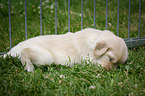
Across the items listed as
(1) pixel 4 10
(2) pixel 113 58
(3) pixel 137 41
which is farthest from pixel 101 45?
(1) pixel 4 10

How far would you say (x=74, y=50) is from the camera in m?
2.98

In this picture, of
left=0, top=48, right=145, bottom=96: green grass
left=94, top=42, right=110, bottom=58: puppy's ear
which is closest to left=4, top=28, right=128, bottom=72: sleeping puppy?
left=94, top=42, right=110, bottom=58: puppy's ear

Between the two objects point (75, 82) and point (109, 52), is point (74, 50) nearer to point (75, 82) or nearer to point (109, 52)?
point (109, 52)

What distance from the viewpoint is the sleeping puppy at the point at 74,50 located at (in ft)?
8.65

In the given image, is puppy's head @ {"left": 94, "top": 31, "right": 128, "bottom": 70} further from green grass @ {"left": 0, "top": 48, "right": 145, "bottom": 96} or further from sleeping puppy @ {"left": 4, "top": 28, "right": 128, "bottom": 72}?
green grass @ {"left": 0, "top": 48, "right": 145, "bottom": 96}

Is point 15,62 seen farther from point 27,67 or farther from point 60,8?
point 60,8

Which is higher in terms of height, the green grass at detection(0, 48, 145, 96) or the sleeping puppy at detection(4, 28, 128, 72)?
the sleeping puppy at detection(4, 28, 128, 72)

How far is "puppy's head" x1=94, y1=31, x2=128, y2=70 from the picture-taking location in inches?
102

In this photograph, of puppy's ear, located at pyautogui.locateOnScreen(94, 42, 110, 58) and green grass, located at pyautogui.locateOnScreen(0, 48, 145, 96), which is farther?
puppy's ear, located at pyautogui.locateOnScreen(94, 42, 110, 58)

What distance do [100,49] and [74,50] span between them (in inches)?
20.4

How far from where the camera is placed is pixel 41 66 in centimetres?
271

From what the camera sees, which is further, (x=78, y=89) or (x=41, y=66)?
(x=41, y=66)

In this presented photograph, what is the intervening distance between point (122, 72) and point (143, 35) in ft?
8.93

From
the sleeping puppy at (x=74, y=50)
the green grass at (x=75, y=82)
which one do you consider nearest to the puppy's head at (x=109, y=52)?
the sleeping puppy at (x=74, y=50)
